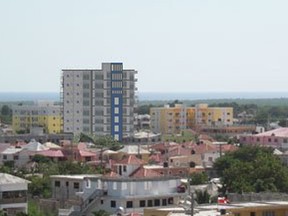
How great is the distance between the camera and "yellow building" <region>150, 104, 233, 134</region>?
9500 cm

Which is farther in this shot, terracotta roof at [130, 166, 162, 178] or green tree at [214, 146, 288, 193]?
green tree at [214, 146, 288, 193]

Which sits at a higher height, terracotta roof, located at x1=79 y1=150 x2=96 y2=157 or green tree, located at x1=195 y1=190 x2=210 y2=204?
green tree, located at x1=195 y1=190 x2=210 y2=204

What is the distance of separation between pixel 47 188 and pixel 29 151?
16502mm

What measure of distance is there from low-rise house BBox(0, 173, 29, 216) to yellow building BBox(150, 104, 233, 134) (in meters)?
64.0

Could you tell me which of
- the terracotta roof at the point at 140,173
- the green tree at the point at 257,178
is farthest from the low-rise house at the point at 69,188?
the green tree at the point at 257,178

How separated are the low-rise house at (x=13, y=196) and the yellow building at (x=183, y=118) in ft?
210

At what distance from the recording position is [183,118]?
9538cm

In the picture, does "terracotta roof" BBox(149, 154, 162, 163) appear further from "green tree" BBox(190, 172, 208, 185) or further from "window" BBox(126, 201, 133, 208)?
"window" BBox(126, 201, 133, 208)

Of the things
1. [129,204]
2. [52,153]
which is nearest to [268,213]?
[129,204]

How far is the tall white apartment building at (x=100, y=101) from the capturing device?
270ft

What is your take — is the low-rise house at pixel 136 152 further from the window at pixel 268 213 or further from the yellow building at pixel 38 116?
the yellow building at pixel 38 116

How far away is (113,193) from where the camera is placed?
1204 inches

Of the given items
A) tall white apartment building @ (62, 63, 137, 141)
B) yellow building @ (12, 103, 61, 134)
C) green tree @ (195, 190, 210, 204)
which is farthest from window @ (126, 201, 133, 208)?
yellow building @ (12, 103, 61, 134)

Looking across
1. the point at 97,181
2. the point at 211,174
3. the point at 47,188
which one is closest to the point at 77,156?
the point at 211,174
